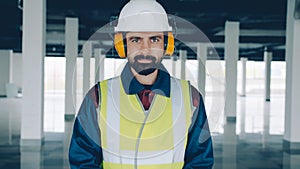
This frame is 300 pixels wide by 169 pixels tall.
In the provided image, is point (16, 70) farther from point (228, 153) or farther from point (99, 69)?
point (99, 69)

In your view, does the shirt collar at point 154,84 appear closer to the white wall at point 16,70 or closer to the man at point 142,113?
the man at point 142,113

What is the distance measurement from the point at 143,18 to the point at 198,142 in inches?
20.8

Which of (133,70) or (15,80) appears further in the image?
(15,80)

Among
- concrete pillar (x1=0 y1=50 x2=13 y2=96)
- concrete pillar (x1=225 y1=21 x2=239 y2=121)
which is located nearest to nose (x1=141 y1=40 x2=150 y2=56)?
concrete pillar (x1=225 y1=21 x2=239 y2=121)

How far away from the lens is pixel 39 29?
9.86 m

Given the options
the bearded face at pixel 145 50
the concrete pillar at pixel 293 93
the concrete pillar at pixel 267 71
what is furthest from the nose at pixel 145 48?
the concrete pillar at pixel 267 71

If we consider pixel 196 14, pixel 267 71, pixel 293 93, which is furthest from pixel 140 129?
pixel 267 71

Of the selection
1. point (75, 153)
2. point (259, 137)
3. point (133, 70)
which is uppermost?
point (133, 70)

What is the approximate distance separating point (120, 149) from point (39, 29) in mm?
8689

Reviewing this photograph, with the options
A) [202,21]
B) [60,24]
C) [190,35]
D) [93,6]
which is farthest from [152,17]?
[60,24]

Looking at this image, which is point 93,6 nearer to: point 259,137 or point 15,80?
point 259,137

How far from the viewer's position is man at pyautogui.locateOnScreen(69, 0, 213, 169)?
156 cm

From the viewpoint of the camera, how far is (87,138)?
1.65 m

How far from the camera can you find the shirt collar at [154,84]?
1.64m
